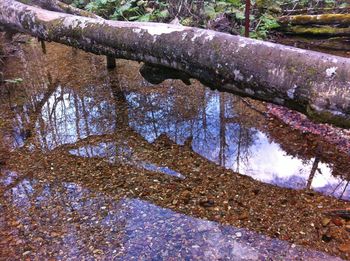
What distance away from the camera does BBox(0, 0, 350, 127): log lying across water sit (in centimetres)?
293

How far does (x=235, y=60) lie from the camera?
3.42 metres

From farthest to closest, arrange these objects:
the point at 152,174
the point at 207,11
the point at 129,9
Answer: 1. the point at 129,9
2. the point at 207,11
3. the point at 152,174

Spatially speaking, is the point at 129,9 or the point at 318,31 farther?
the point at 129,9

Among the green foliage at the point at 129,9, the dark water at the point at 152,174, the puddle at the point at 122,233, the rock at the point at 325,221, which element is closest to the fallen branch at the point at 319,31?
the green foliage at the point at 129,9

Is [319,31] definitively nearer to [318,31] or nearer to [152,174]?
[318,31]

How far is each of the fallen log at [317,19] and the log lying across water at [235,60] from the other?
16.2 feet

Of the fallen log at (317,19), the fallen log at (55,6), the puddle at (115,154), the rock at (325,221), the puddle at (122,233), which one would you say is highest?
the fallen log at (55,6)

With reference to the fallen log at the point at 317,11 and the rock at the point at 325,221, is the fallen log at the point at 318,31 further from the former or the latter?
the rock at the point at 325,221

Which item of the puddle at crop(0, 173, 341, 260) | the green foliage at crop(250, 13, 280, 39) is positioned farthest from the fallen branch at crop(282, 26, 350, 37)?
the puddle at crop(0, 173, 341, 260)

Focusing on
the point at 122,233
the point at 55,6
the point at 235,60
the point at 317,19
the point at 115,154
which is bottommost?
the point at 122,233

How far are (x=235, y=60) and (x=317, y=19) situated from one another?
5285mm

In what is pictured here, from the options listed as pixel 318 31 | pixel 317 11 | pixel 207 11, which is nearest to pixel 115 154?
pixel 207 11

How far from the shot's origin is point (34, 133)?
5.14m

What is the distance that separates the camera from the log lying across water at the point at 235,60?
9.62ft
